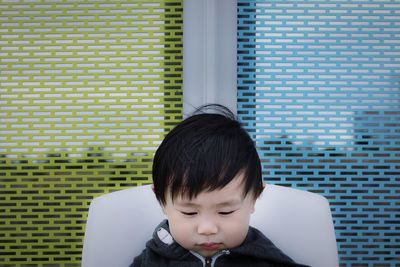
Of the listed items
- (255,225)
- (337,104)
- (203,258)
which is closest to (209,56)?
(337,104)

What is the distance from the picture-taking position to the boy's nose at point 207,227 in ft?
3.39

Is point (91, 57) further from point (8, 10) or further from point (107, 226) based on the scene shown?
point (107, 226)

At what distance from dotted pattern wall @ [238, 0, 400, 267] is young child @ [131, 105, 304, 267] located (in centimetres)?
78

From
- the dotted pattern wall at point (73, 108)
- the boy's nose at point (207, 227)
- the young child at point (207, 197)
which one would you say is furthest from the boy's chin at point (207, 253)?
the dotted pattern wall at point (73, 108)

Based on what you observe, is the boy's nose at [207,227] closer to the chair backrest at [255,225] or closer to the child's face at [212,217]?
the child's face at [212,217]

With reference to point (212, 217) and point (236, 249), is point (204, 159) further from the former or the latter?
point (236, 249)

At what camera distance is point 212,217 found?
104 cm

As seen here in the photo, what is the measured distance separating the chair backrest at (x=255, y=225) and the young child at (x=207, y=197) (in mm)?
58

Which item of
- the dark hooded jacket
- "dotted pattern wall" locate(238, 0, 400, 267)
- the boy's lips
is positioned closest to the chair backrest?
the dark hooded jacket

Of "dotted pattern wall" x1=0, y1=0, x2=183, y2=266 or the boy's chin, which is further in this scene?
"dotted pattern wall" x1=0, y1=0, x2=183, y2=266

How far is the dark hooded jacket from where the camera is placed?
114cm

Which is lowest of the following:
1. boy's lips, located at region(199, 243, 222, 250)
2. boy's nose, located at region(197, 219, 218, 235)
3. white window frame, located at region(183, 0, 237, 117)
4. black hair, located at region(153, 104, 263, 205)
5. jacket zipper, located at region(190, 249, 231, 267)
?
jacket zipper, located at region(190, 249, 231, 267)

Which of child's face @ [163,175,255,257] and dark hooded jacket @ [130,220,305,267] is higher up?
child's face @ [163,175,255,257]

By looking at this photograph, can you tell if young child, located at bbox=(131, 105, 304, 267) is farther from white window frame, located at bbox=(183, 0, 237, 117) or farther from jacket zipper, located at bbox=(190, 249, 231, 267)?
white window frame, located at bbox=(183, 0, 237, 117)
